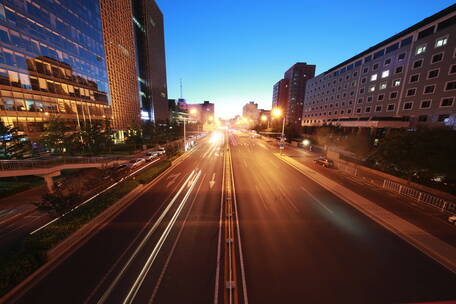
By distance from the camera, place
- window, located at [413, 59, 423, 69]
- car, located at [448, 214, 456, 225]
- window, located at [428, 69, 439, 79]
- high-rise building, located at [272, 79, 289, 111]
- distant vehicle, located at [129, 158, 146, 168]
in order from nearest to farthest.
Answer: car, located at [448, 214, 456, 225] < distant vehicle, located at [129, 158, 146, 168] < window, located at [428, 69, 439, 79] < window, located at [413, 59, 423, 69] < high-rise building, located at [272, 79, 289, 111]

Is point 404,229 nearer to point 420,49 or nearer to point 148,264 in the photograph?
point 148,264

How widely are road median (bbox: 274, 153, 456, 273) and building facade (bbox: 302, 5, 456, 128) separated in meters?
31.6

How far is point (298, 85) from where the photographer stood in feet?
354

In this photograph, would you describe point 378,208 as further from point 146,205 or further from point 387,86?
point 387,86

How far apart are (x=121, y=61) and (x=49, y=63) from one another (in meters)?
29.6

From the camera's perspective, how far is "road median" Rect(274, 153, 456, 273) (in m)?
8.51

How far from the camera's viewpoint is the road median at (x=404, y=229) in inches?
335

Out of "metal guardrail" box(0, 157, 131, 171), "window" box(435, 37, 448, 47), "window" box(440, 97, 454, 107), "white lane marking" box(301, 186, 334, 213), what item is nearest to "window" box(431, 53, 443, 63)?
"window" box(435, 37, 448, 47)

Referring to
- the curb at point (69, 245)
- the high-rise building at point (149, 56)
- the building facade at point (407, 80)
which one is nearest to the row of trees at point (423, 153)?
the building facade at point (407, 80)

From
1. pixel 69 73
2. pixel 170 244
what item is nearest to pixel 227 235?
pixel 170 244

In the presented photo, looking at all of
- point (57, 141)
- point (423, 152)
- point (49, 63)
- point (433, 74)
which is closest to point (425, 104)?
point (433, 74)

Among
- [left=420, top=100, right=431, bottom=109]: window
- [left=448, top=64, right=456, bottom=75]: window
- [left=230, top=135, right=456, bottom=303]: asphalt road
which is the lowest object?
[left=230, top=135, right=456, bottom=303]: asphalt road

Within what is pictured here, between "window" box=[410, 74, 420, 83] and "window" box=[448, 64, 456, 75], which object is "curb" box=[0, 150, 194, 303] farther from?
"window" box=[410, 74, 420, 83]

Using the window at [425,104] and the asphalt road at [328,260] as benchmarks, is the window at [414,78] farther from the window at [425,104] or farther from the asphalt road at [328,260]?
the asphalt road at [328,260]
